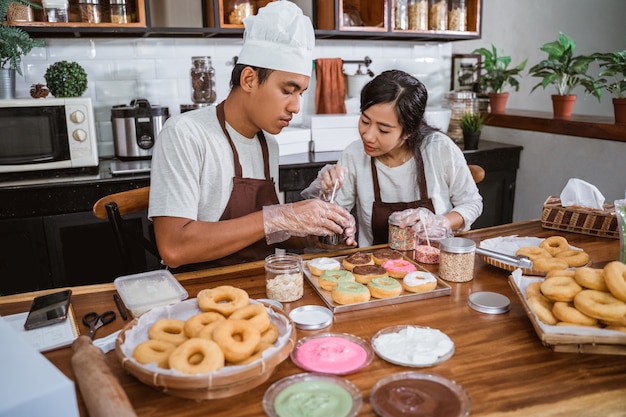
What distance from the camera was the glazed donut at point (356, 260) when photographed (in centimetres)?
166

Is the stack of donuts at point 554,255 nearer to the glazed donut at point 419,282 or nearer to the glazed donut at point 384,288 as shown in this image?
the glazed donut at point 419,282

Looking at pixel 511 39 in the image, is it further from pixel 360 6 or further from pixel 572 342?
pixel 572 342

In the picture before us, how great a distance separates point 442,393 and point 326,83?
3.32 meters

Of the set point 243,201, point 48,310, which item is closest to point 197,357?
point 48,310

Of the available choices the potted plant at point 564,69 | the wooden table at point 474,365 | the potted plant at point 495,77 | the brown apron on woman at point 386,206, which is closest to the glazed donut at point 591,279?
the wooden table at point 474,365

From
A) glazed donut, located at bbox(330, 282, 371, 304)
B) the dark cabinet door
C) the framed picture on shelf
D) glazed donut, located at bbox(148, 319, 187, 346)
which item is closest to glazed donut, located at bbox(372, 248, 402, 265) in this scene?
glazed donut, located at bbox(330, 282, 371, 304)

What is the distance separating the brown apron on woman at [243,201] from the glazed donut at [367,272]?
63cm

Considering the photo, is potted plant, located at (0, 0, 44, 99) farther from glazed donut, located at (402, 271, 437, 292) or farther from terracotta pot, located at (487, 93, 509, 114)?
terracotta pot, located at (487, 93, 509, 114)

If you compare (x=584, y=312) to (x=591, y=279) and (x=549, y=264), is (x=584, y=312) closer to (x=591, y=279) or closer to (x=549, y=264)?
(x=591, y=279)

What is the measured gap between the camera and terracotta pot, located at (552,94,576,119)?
12.2 ft

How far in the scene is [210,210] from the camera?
6.66ft

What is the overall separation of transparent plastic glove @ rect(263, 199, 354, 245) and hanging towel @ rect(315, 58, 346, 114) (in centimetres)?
242

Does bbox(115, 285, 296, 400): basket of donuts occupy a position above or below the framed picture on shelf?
below

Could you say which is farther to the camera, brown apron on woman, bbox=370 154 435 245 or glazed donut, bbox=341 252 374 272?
brown apron on woman, bbox=370 154 435 245
